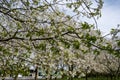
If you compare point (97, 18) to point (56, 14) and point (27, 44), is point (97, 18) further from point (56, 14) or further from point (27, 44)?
point (27, 44)

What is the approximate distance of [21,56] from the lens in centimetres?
622

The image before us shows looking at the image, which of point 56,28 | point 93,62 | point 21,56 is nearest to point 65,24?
point 56,28

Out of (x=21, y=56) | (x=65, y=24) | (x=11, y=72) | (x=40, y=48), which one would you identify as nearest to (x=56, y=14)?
(x=65, y=24)

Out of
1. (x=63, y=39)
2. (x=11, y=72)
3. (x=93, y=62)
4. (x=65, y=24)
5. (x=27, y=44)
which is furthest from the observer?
(x=93, y=62)

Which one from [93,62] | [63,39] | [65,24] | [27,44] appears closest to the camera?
[63,39]

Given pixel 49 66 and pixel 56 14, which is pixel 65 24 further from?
pixel 49 66

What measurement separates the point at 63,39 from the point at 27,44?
3.34 feet

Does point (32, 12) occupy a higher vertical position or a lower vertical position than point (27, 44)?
higher

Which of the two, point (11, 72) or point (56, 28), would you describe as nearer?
point (56, 28)

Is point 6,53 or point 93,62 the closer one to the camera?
point 6,53

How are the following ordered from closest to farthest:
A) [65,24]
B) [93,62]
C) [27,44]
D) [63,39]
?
[63,39]
[65,24]
[27,44]
[93,62]

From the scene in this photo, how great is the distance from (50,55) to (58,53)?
45cm

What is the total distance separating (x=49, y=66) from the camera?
6.04 metres

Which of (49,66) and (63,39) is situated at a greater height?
(63,39)
